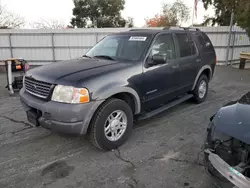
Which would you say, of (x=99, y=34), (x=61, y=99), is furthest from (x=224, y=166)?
(x=99, y=34)

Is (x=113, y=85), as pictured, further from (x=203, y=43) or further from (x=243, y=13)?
(x=243, y=13)

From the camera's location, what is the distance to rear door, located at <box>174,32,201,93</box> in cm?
486

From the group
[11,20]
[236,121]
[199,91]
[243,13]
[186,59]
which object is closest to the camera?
[236,121]

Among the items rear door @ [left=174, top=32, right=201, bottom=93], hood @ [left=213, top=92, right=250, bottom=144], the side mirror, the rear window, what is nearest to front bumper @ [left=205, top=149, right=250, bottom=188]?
hood @ [left=213, top=92, right=250, bottom=144]

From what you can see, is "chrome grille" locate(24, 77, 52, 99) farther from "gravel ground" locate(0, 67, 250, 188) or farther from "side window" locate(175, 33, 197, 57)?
"side window" locate(175, 33, 197, 57)

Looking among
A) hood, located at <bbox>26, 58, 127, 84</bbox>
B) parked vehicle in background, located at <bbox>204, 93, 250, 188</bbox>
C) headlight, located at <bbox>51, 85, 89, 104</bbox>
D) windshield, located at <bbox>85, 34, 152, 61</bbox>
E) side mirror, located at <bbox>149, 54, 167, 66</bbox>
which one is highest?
windshield, located at <bbox>85, 34, 152, 61</bbox>

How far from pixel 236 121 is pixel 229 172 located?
549mm

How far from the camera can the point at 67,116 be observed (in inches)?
121

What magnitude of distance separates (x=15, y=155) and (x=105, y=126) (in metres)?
1.47

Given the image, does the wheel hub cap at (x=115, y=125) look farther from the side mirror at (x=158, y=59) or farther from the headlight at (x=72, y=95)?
the side mirror at (x=158, y=59)

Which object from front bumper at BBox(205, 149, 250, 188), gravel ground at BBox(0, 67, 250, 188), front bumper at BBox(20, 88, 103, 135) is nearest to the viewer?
front bumper at BBox(205, 149, 250, 188)

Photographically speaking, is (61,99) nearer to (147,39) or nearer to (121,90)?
(121,90)

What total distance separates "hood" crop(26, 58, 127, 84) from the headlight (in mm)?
133

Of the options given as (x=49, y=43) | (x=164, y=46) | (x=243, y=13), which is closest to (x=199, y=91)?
(x=164, y=46)
